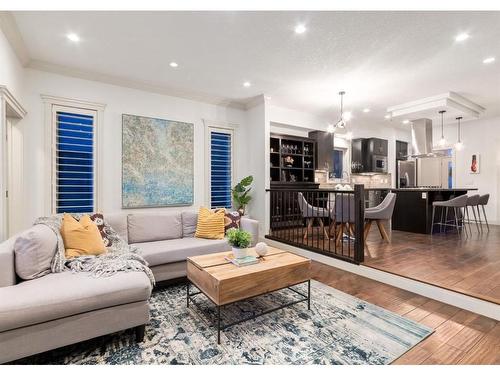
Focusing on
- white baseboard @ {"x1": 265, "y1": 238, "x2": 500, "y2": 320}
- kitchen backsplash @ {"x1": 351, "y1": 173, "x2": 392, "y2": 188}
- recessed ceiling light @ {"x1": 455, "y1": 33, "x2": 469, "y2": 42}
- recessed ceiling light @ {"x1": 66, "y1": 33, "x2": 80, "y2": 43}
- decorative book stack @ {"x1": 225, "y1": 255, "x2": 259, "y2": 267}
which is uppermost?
recessed ceiling light @ {"x1": 66, "y1": 33, "x2": 80, "y2": 43}

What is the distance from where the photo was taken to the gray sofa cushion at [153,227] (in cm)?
340

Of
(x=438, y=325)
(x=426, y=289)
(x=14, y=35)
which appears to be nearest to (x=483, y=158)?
(x=426, y=289)

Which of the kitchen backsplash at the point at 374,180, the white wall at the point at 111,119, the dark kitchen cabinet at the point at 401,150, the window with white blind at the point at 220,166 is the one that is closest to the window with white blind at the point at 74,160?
Answer: the white wall at the point at 111,119

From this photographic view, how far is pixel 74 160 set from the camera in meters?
4.00

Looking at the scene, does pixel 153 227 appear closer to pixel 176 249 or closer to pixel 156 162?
pixel 176 249

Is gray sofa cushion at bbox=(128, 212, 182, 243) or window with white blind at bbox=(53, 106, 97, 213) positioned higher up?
window with white blind at bbox=(53, 106, 97, 213)

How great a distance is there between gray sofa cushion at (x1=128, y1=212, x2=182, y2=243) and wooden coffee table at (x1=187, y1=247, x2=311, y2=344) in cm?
116

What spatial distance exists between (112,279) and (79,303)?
0.26 m

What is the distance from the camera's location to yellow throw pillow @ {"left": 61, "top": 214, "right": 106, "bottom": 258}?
98.1 inches

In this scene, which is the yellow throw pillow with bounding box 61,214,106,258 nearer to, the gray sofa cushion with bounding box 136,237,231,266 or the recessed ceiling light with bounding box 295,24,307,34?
the gray sofa cushion with bounding box 136,237,231,266

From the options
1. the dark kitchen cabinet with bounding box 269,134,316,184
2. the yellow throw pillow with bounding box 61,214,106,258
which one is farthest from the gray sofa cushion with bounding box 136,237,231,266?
the dark kitchen cabinet with bounding box 269,134,316,184

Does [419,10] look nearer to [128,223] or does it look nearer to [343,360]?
[343,360]

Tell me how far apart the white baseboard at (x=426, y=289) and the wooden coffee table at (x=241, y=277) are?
1.13 meters

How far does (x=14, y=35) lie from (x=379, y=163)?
25.9 ft
